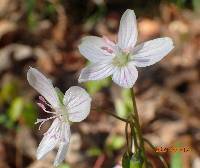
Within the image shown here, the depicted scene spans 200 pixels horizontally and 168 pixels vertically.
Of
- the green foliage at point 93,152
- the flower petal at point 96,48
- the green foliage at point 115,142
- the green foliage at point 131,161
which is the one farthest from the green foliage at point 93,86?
the green foliage at point 131,161

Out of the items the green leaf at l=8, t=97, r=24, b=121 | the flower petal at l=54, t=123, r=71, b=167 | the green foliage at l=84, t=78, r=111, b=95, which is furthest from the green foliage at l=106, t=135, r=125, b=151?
the flower petal at l=54, t=123, r=71, b=167

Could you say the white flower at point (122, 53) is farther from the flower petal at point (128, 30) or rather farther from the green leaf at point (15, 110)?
the green leaf at point (15, 110)

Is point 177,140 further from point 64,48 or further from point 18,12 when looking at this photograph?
point 18,12

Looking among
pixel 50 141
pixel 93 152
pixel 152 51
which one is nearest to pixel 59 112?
pixel 50 141

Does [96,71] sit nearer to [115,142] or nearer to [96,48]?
[96,48]

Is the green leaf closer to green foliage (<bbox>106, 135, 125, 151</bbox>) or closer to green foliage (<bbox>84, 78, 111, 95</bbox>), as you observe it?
green foliage (<bbox>84, 78, 111, 95</bbox>)
